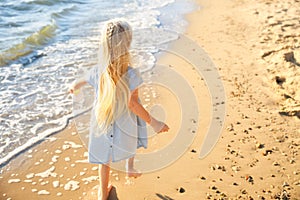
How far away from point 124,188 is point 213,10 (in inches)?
298

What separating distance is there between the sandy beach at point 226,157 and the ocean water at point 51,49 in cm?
43

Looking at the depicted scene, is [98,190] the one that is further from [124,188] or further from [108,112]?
[108,112]

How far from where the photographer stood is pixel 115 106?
110 inches

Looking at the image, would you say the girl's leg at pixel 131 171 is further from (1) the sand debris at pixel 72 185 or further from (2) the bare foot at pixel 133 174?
(1) the sand debris at pixel 72 185

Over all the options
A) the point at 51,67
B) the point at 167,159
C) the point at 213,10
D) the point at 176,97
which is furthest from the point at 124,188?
the point at 213,10

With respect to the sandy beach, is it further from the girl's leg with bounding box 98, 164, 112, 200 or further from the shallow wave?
the shallow wave

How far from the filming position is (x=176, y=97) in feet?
15.9

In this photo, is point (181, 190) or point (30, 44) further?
point (30, 44)

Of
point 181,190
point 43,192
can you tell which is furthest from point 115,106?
point 43,192

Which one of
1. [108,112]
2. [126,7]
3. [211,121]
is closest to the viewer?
[108,112]

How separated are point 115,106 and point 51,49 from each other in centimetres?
470

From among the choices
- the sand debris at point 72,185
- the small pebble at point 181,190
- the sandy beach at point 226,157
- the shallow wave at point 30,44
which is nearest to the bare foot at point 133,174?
the sandy beach at point 226,157

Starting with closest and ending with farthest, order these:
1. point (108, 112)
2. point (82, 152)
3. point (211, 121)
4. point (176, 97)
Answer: point (108, 112) < point (82, 152) < point (211, 121) < point (176, 97)

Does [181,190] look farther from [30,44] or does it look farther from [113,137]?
[30,44]
